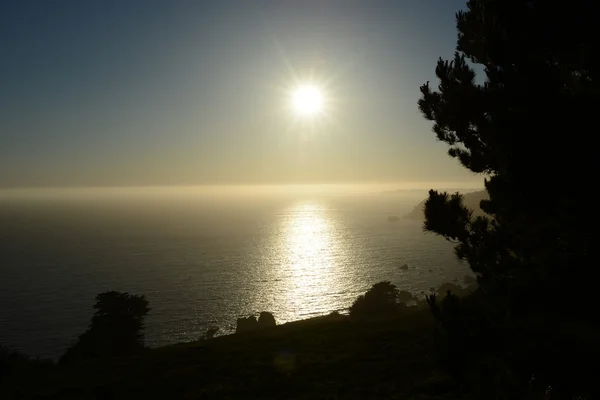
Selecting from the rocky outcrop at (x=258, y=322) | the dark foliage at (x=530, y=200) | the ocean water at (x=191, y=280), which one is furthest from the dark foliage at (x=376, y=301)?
the dark foliage at (x=530, y=200)

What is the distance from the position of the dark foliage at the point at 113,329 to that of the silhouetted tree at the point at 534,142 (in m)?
51.6

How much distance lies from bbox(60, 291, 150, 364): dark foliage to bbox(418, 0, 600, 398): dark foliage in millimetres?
51229

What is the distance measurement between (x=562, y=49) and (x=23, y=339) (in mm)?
101552

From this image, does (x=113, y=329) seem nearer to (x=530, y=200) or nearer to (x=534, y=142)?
(x=530, y=200)

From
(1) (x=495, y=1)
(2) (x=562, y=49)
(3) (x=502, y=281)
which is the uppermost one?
(1) (x=495, y=1)

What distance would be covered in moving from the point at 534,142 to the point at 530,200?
4.90 feet

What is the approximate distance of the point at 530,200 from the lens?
8.93 meters

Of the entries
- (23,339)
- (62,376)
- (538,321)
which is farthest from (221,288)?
(538,321)

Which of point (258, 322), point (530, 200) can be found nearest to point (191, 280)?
point (258, 322)

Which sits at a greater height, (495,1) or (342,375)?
(495,1)

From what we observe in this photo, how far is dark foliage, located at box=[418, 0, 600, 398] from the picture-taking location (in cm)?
841

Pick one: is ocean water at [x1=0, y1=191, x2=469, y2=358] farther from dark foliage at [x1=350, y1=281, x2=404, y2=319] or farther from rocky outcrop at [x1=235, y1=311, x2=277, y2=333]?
dark foliage at [x1=350, y1=281, x2=404, y2=319]

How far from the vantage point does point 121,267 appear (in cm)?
14100

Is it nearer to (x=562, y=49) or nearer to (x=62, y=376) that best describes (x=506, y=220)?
(x=562, y=49)
